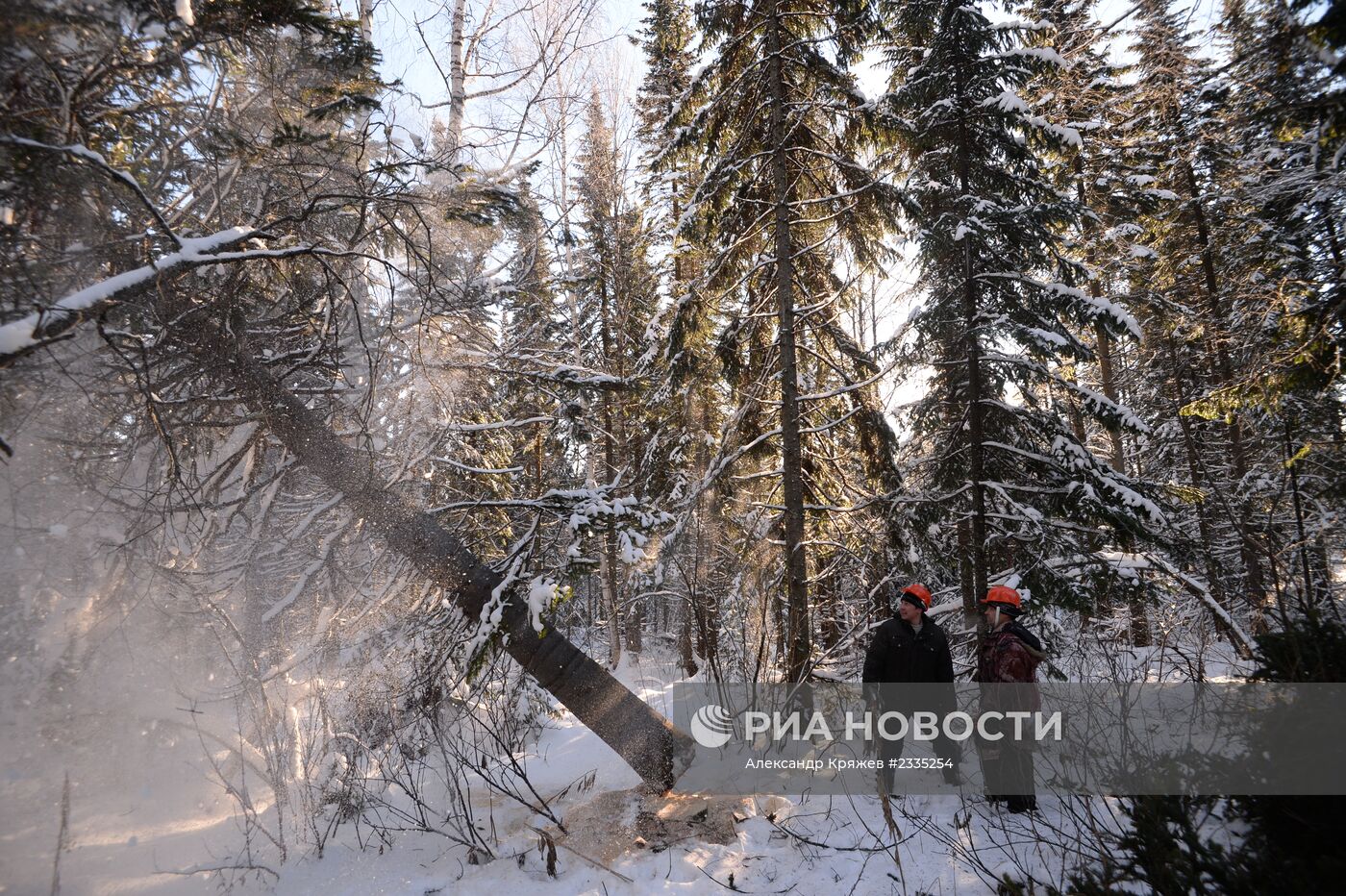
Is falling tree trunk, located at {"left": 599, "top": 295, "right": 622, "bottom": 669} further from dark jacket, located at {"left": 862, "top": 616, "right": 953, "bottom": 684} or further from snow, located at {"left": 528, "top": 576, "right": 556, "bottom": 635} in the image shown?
dark jacket, located at {"left": 862, "top": 616, "right": 953, "bottom": 684}

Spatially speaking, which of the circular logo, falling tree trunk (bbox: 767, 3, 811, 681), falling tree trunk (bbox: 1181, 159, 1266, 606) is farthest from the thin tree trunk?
falling tree trunk (bbox: 1181, 159, 1266, 606)

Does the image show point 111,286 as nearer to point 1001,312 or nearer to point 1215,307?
point 1001,312

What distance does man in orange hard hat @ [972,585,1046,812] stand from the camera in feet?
15.6

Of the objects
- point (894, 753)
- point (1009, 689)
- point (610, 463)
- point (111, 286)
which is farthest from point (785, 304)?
point (610, 463)

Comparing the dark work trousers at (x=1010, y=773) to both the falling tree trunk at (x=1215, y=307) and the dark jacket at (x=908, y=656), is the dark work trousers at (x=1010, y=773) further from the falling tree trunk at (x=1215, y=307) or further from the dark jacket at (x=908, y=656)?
the falling tree trunk at (x=1215, y=307)

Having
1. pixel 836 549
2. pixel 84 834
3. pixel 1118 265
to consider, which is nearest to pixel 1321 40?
pixel 836 549

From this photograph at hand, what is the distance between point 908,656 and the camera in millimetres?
5203

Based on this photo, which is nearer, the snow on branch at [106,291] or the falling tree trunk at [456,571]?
the snow on branch at [106,291]

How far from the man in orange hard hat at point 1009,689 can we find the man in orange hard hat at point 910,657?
14.1 inches

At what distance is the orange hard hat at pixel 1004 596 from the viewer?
4930 mm

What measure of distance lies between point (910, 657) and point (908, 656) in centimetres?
2

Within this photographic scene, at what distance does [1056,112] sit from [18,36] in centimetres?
1094

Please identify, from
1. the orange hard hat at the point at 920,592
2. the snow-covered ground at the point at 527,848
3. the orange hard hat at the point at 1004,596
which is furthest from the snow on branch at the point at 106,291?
the orange hard hat at the point at 1004,596

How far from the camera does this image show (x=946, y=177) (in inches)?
295
